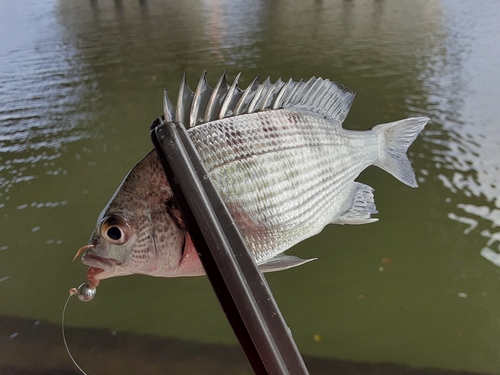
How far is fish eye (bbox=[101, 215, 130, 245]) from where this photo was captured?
0.65m

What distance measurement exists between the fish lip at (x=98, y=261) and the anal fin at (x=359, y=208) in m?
0.60

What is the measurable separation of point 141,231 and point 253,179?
25 cm

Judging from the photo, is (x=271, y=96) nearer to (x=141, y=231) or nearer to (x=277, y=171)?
(x=277, y=171)

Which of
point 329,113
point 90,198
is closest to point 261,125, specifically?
point 329,113

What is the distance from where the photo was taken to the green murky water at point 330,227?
94 cm

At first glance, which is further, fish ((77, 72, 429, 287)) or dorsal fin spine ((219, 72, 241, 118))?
dorsal fin spine ((219, 72, 241, 118))

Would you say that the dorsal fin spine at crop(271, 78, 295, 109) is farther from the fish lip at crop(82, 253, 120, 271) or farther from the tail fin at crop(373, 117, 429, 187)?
the fish lip at crop(82, 253, 120, 271)

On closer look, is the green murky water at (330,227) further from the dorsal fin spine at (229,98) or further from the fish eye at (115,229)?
the dorsal fin spine at (229,98)

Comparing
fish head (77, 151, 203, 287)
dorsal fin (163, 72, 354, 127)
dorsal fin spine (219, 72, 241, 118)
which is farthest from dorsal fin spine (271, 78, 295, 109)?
fish head (77, 151, 203, 287)

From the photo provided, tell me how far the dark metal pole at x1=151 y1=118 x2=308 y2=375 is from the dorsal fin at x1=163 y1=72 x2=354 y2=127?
0.45 feet

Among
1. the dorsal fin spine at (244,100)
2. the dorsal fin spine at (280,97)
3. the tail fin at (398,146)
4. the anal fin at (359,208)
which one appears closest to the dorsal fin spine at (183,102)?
the dorsal fin spine at (244,100)

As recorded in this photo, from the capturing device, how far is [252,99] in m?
0.83

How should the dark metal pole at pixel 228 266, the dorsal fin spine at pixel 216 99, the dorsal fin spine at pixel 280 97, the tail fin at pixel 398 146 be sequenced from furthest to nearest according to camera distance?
the tail fin at pixel 398 146 < the dorsal fin spine at pixel 280 97 < the dorsal fin spine at pixel 216 99 < the dark metal pole at pixel 228 266

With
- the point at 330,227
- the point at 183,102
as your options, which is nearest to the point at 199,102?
the point at 183,102
